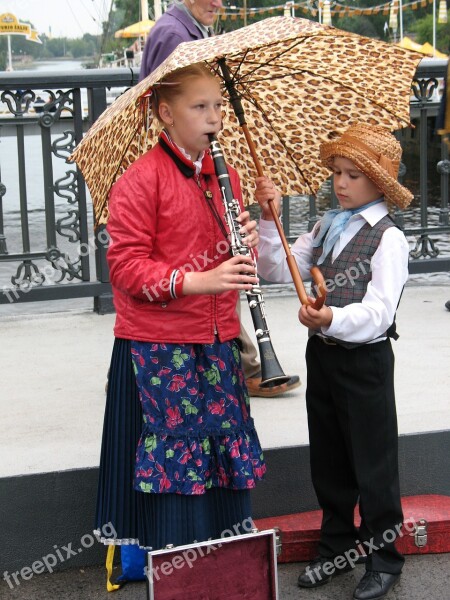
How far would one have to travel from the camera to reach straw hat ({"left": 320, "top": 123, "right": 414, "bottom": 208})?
321 cm

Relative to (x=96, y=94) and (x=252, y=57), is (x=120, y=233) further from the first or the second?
(x=96, y=94)

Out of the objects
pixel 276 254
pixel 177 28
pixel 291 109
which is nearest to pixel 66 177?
pixel 177 28

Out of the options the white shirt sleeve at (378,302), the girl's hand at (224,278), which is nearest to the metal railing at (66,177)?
the white shirt sleeve at (378,302)

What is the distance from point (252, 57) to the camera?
10.9ft

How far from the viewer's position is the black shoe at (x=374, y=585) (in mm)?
3447

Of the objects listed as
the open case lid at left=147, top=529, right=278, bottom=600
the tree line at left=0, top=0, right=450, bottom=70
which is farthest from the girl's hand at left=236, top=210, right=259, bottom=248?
the tree line at left=0, top=0, right=450, bottom=70

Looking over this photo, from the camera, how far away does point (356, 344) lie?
10.8 feet

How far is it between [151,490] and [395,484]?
0.87 m

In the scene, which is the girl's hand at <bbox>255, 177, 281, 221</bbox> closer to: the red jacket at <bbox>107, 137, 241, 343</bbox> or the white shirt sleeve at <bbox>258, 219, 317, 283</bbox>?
the white shirt sleeve at <bbox>258, 219, 317, 283</bbox>

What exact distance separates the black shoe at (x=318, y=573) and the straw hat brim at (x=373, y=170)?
1.30m

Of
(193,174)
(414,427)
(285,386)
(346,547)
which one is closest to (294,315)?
(285,386)

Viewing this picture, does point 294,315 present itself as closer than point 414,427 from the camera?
No

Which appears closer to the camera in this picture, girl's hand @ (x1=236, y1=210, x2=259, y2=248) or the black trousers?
girl's hand @ (x1=236, y1=210, x2=259, y2=248)

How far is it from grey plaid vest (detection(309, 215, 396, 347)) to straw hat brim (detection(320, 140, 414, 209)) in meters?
0.08
